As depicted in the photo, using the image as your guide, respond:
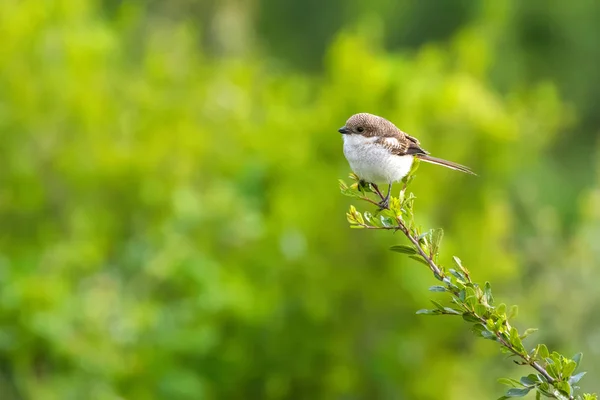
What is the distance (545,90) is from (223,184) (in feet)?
10.4

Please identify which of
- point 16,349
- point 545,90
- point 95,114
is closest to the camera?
point 16,349

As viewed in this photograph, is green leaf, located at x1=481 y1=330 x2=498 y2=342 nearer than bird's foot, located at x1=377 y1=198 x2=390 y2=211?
Yes

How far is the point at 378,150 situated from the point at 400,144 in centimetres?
25

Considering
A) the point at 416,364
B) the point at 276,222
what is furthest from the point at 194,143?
the point at 416,364

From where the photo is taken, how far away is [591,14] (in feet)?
70.0

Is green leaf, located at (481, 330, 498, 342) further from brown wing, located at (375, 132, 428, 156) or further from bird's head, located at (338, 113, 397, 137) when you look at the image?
bird's head, located at (338, 113, 397, 137)

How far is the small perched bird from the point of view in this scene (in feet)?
13.8

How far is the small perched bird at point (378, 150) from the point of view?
421 centimetres

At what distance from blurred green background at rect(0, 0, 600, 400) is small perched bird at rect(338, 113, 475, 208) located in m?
4.14

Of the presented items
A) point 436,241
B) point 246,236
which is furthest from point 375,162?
point 246,236

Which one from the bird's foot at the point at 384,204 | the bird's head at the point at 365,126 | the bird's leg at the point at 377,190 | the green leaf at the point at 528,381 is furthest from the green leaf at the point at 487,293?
the bird's head at the point at 365,126

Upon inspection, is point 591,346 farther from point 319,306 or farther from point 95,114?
point 95,114

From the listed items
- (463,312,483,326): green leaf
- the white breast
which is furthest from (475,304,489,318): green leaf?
the white breast

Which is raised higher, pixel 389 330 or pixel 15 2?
pixel 15 2
